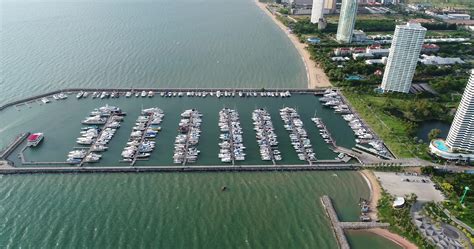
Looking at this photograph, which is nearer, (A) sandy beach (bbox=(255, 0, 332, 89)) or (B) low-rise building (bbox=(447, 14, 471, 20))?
(A) sandy beach (bbox=(255, 0, 332, 89))

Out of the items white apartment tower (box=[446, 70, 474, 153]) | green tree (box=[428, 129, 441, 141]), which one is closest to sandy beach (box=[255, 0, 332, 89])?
green tree (box=[428, 129, 441, 141])

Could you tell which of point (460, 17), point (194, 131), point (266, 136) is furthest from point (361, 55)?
point (460, 17)

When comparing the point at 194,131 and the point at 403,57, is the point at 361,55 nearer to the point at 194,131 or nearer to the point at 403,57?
the point at 403,57

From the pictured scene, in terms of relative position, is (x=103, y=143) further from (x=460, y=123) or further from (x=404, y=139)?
(x=460, y=123)


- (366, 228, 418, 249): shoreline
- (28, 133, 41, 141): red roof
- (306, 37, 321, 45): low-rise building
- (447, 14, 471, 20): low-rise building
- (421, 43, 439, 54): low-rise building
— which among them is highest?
(447, 14, 471, 20): low-rise building

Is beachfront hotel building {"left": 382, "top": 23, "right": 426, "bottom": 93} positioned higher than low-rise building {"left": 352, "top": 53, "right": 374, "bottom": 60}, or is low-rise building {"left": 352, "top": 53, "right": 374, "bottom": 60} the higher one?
beachfront hotel building {"left": 382, "top": 23, "right": 426, "bottom": 93}

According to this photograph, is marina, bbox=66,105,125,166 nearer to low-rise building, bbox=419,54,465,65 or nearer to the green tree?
the green tree

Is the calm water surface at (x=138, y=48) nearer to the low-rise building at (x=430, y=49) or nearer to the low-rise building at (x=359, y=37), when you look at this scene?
the low-rise building at (x=359, y=37)
